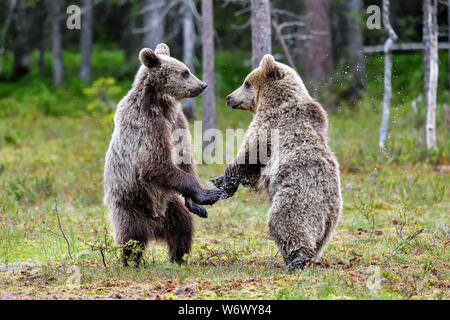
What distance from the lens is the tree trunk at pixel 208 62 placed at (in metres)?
11.8

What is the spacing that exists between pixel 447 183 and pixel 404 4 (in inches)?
699

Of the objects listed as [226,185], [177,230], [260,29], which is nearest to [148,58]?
[226,185]

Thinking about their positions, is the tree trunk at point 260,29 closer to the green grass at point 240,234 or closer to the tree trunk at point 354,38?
the green grass at point 240,234

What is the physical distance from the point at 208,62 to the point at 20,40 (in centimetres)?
1778

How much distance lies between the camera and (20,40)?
27.3 meters

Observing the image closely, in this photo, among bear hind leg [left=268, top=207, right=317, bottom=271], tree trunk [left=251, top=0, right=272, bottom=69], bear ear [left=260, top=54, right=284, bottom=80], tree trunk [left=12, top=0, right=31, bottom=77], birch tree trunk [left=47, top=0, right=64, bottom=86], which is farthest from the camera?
tree trunk [left=12, top=0, right=31, bottom=77]

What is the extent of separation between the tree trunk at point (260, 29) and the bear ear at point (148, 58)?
3122 millimetres

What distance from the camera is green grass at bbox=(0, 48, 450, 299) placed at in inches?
207

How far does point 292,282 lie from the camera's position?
209 inches

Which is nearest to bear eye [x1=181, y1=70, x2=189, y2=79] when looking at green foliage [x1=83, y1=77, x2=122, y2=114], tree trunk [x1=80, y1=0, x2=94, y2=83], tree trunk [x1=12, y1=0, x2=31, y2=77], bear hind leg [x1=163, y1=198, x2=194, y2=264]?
bear hind leg [x1=163, y1=198, x2=194, y2=264]

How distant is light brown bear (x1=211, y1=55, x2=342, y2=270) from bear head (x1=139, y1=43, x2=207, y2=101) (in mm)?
778

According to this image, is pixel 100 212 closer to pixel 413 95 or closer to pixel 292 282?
pixel 292 282

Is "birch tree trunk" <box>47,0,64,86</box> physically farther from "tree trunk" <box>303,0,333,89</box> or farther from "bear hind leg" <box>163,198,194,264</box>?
"bear hind leg" <box>163,198,194,264</box>
